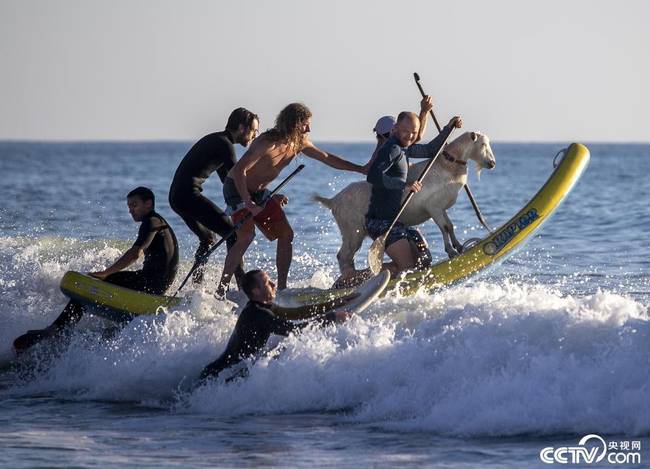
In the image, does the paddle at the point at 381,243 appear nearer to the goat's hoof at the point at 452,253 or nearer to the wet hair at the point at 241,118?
the goat's hoof at the point at 452,253

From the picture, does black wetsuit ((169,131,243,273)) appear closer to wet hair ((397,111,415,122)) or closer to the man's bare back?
the man's bare back

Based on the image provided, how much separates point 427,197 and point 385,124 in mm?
706

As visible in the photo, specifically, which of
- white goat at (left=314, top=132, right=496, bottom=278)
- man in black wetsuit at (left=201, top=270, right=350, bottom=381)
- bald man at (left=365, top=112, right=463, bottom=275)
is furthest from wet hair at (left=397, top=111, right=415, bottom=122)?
man in black wetsuit at (left=201, top=270, right=350, bottom=381)

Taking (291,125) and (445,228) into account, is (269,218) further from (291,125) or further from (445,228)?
(445,228)

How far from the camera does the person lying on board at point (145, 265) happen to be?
35.6ft

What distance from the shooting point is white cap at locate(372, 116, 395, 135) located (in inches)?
439

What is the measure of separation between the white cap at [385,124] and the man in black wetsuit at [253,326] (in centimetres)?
222

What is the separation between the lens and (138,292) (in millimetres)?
10969

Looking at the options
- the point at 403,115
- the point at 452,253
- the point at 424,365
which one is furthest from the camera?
the point at 452,253

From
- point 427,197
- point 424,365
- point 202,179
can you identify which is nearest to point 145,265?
point 202,179

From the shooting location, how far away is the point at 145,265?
11188mm

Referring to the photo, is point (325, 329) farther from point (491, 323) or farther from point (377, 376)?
point (491, 323)

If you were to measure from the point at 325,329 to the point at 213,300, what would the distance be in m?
1.22

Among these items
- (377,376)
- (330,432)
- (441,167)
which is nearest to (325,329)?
(377,376)
